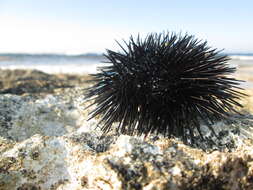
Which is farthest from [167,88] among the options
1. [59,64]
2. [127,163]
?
[59,64]

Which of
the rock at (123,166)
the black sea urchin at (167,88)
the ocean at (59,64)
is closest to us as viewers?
the rock at (123,166)

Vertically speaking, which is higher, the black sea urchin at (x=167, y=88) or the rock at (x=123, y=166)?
the black sea urchin at (x=167, y=88)

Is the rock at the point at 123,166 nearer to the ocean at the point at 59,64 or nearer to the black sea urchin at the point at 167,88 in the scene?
the black sea urchin at the point at 167,88

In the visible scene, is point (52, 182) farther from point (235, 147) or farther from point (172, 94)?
point (235, 147)

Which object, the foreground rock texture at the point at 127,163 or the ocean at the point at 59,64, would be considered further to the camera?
the ocean at the point at 59,64

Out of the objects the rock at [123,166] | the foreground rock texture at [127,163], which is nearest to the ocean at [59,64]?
the foreground rock texture at [127,163]

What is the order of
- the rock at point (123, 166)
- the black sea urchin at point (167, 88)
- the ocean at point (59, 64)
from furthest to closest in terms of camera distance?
the ocean at point (59, 64)
the black sea urchin at point (167, 88)
the rock at point (123, 166)

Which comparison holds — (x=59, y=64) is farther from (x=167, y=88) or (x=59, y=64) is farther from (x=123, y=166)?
(x=123, y=166)

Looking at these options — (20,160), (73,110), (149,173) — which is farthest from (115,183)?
(73,110)
